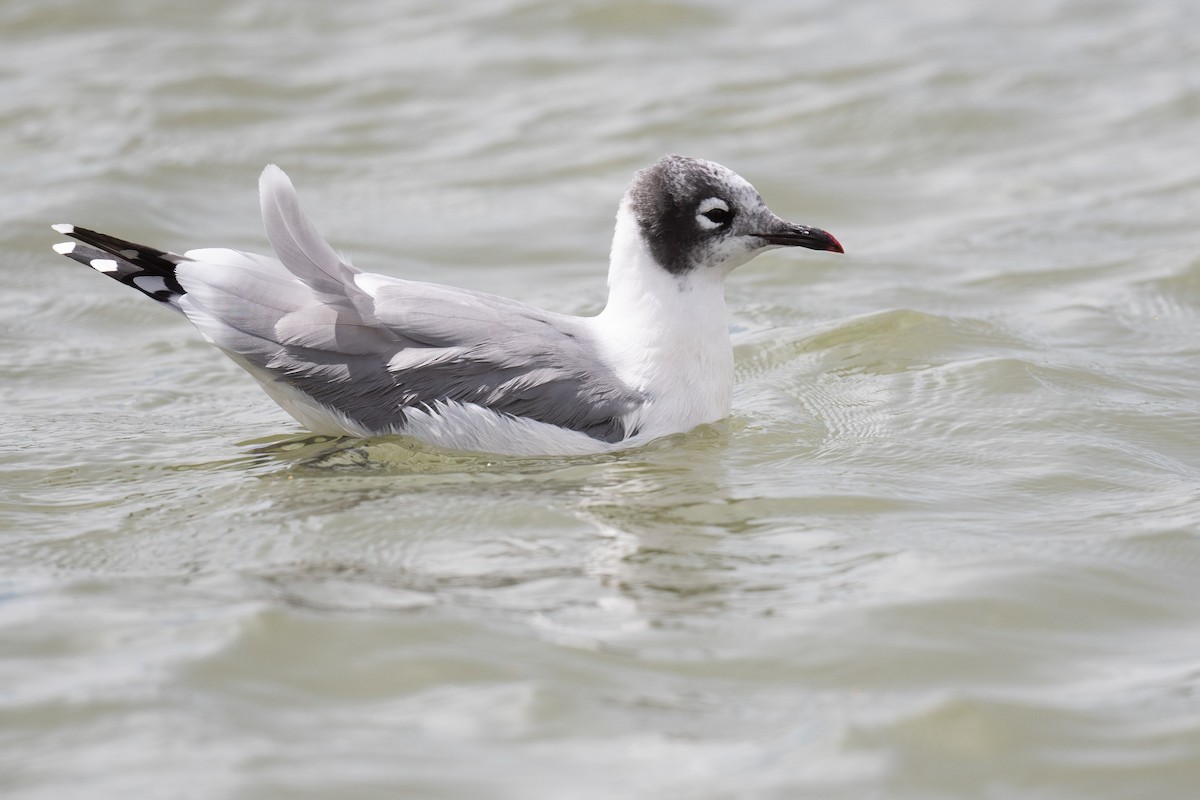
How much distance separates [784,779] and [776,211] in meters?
6.95

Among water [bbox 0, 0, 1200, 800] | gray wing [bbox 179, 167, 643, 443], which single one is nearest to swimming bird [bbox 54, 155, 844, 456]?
gray wing [bbox 179, 167, 643, 443]

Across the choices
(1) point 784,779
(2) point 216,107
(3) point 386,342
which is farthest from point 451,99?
(1) point 784,779

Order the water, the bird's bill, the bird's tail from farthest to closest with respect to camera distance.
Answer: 1. the bird's bill
2. the bird's tail
3. the water

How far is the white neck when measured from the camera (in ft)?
21.8

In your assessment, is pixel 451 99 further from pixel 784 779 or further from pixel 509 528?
pixel 784 779

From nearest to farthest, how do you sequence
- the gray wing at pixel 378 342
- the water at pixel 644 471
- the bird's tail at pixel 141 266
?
the water at pixel 644 471, the gray wing at pixel 378 342, the bird's tail at pixel 141 266

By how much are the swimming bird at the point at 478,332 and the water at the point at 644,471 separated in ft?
0.58

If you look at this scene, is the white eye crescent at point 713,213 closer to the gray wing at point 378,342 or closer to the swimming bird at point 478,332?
the swimming bird at point 478,332

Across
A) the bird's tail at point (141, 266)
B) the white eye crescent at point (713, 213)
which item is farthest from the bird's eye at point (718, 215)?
the bird's tail at point (141, 266)

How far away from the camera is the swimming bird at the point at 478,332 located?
21.1ft

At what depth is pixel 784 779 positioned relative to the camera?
164 inches

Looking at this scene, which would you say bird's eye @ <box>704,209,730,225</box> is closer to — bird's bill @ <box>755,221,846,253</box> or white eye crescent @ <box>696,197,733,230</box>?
white eye crescent @ <box>696,197,733,230</box>

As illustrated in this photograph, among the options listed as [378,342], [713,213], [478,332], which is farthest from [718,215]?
[378,342]

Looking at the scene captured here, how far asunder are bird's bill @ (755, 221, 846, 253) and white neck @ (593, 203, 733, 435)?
295mm
